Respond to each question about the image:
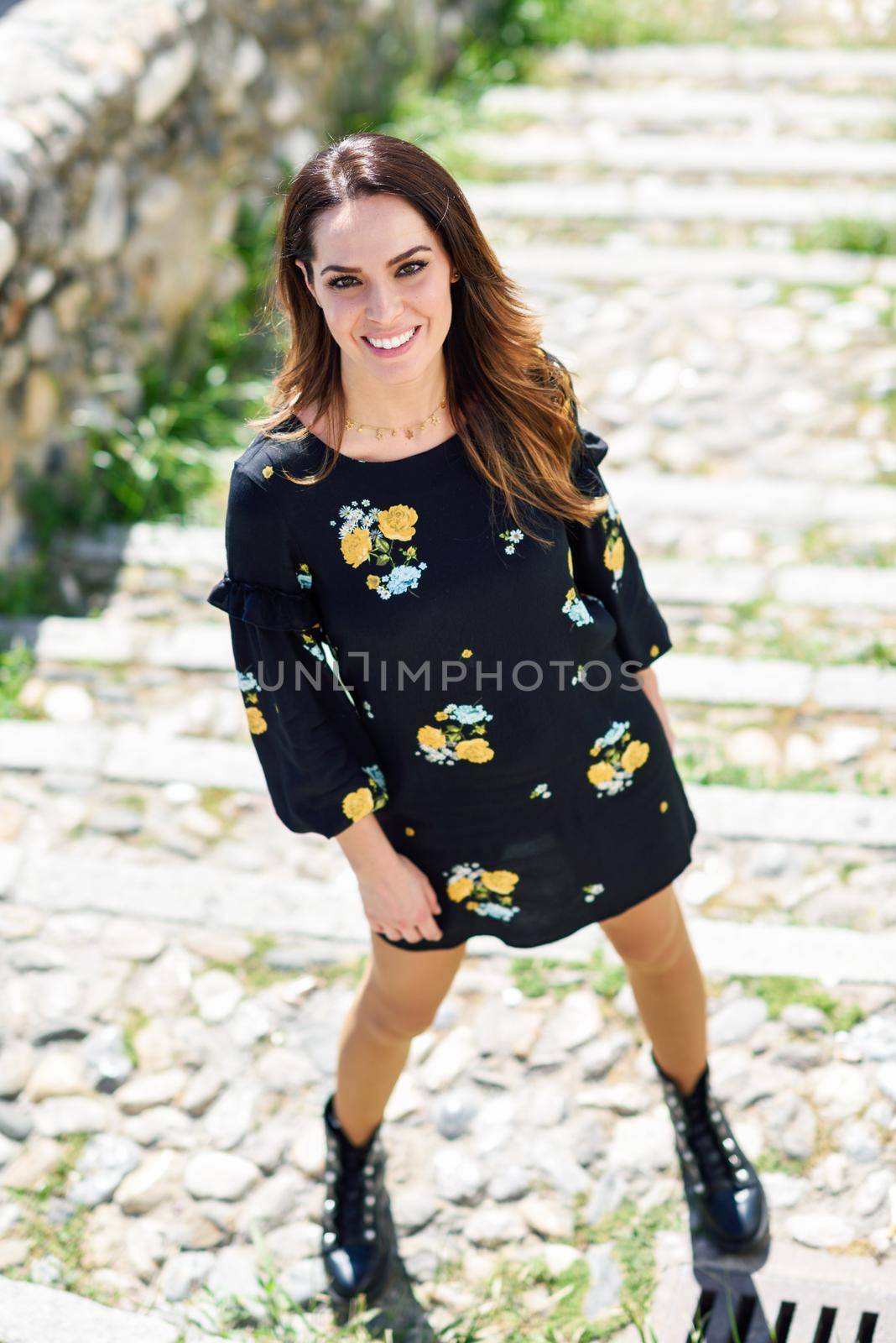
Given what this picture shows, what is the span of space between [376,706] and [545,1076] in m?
1.17

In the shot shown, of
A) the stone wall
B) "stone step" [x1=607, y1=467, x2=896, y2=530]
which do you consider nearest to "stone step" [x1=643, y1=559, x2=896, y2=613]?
"stone step" [x1=607, y1=467, x2=896, y2=530]

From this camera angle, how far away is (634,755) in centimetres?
213

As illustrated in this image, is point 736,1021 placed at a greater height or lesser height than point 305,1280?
greater

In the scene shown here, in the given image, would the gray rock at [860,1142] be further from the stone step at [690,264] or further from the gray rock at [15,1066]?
the stone step at [690,264]

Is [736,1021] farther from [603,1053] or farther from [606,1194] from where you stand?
[606,1194]

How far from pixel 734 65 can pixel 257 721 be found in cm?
540

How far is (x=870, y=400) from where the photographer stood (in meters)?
4.45

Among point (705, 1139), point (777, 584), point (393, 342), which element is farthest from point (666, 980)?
point (777, 584)

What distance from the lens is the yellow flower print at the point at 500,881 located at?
2.11m

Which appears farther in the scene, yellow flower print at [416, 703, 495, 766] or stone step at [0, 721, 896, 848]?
stone step at [0, 721, 896, 848]

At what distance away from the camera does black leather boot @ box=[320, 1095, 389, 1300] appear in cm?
249

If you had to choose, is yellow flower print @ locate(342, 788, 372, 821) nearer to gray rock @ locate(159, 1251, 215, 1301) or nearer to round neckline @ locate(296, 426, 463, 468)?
round neckline @ locate(296, 426, 463, 468)

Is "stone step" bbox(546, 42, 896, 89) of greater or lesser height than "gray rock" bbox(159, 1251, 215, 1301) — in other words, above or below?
above

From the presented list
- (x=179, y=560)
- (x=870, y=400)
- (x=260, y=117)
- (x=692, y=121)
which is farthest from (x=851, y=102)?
(x=179, y=560)
